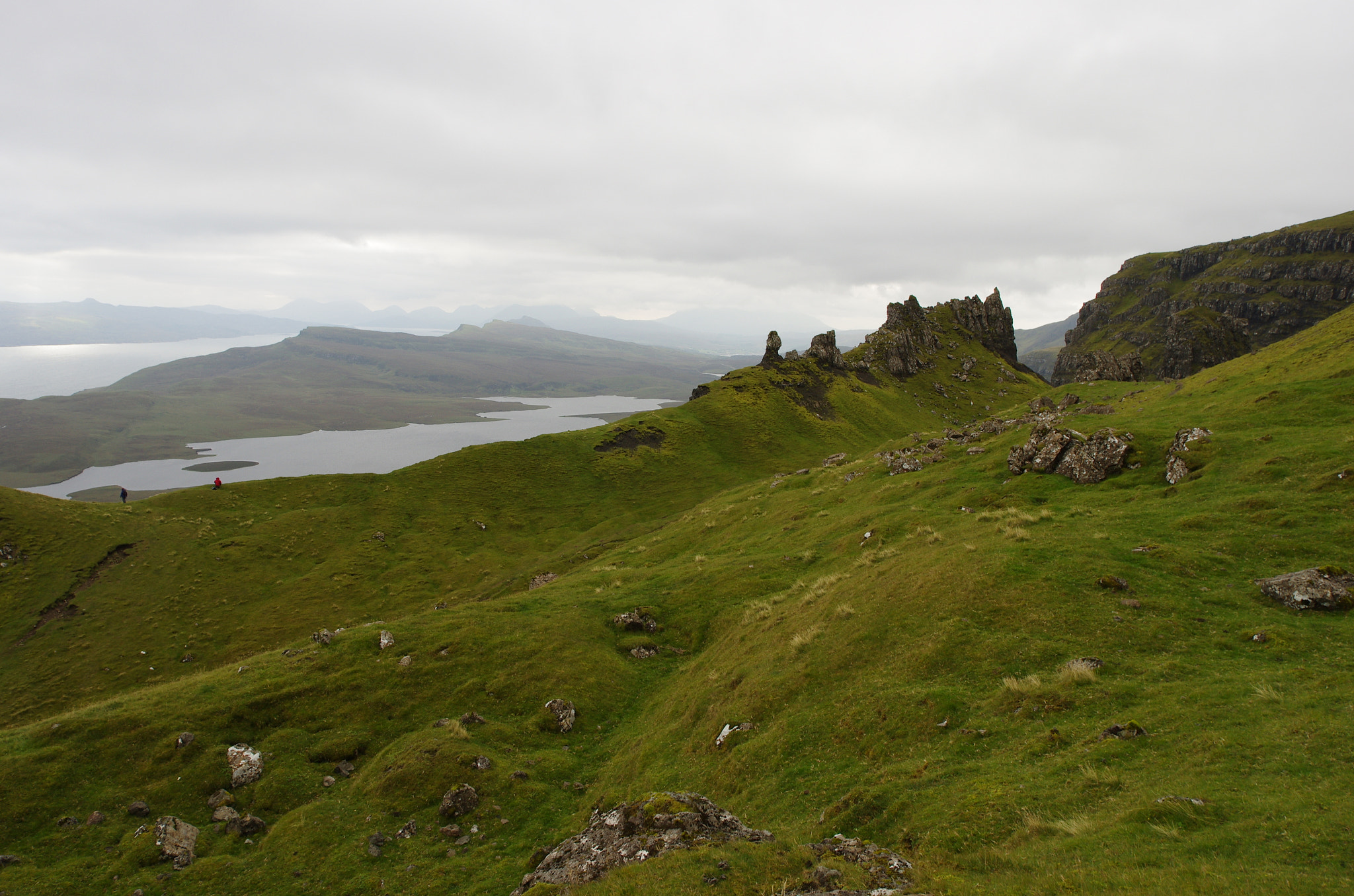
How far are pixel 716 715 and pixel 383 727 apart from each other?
1611cm

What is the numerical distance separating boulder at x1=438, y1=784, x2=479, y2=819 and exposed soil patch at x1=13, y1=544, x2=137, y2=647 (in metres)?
57.2

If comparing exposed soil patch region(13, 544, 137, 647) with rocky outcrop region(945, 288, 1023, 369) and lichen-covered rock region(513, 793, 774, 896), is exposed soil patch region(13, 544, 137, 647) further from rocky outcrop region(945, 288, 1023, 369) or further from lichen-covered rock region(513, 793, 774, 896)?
rocky outcrop region(945, 288, 1023, 369)

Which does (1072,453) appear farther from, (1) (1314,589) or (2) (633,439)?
(2) (633,439)

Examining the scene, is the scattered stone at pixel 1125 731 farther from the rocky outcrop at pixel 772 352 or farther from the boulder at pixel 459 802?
the rocky outcrop at pixel 772 352

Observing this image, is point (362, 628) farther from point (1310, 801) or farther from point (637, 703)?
point (1310, 801)

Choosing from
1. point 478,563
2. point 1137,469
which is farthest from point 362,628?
point 1137,469

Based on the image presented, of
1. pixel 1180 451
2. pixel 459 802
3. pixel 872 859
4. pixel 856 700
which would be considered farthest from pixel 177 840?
pixel 1180 451

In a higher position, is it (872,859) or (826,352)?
(826,352)

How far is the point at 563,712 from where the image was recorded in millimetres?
25312

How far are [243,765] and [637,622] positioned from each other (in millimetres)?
18800

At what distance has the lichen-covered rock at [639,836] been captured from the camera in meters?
12.5

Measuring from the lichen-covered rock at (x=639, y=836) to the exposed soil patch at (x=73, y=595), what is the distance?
65.1 m

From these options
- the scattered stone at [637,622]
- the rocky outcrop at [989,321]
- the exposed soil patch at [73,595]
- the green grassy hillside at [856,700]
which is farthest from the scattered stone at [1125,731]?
the rocky outcrop at [989,321]

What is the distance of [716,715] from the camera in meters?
20.4
